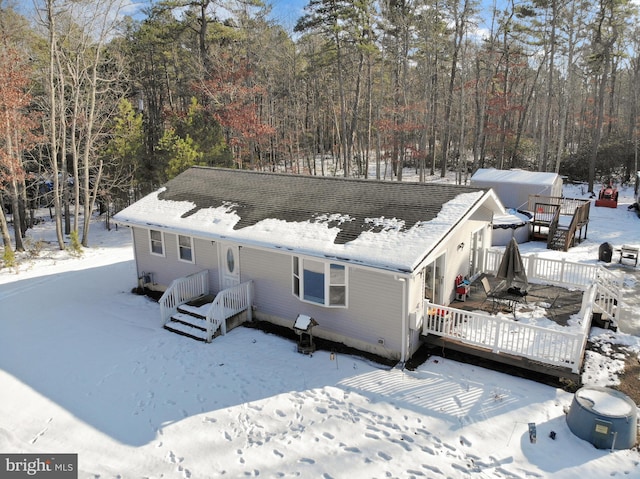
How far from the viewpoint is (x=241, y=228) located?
38.2 feet

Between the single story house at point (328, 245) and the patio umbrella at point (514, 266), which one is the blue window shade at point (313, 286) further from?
the patio umbrella at point (514, 266)

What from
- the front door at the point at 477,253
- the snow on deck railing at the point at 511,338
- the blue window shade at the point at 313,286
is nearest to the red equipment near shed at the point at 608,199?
the front door at the point at 477,253

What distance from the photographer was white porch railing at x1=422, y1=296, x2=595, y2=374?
339 inches

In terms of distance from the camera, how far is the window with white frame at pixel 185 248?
1292 centimetres

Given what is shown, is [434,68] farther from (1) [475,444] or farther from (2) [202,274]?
(1) [475,444]

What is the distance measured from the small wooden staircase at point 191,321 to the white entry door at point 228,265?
2.62ft

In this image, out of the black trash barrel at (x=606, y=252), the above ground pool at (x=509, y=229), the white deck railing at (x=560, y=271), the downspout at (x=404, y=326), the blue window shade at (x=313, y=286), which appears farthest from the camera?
the above ground pool at (x=509, y=229)

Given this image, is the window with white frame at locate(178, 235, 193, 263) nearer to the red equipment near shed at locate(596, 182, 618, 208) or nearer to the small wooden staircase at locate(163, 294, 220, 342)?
the small wooden staircase at locate(163, 294, 220, 342)

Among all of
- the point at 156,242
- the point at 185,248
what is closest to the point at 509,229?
the point at 185,248

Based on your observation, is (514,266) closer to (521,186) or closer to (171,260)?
(171,260)

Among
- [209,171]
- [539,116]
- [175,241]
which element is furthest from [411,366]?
[539,116]

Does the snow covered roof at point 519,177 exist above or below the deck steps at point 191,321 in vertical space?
above

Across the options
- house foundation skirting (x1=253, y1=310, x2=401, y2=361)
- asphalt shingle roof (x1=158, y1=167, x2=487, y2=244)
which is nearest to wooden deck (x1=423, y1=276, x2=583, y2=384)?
house foundation skirting (x1=253, y1=310, x2=401, y2=361)

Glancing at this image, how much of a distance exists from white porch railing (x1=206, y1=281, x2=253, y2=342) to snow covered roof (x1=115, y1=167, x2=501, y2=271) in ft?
4.20
